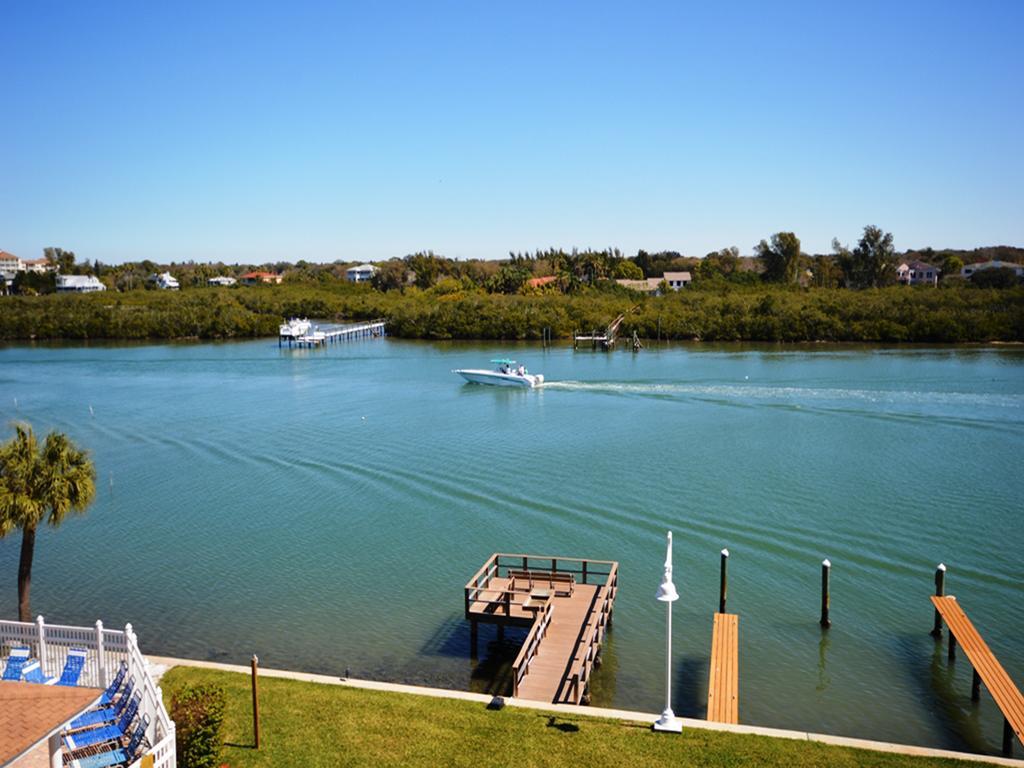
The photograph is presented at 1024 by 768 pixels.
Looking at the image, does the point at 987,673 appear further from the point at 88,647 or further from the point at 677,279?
the point at 677,279

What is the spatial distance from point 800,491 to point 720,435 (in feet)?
35.8

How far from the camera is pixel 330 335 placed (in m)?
105

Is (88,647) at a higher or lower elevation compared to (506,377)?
lower

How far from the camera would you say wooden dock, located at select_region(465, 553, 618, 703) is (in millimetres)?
16469

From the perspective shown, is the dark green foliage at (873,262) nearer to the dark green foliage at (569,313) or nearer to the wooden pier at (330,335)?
the dark green foliage at (569,313)

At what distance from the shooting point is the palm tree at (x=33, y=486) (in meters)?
17.3

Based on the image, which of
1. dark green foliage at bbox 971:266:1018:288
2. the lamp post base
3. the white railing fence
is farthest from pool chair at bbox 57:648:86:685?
dark green foliage at bbox 971:266:1018:288

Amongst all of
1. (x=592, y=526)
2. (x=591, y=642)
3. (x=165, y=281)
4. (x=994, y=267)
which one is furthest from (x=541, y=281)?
(x=591, y=642)

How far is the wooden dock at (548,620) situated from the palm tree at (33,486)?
8.98 meters

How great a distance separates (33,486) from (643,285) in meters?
137

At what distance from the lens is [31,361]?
8631 cm

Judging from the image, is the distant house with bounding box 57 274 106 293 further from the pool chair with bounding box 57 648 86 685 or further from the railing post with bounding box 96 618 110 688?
the railing post with bounding box 96 618 110 688

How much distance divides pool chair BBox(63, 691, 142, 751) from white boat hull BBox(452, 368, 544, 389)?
165 feet

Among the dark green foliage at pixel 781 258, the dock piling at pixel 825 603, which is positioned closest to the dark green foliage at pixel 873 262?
the dark green foliage at pixel 781 258
